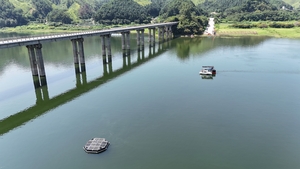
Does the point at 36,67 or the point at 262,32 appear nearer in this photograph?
the point at 36,67

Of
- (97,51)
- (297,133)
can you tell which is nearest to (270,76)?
(297,133)

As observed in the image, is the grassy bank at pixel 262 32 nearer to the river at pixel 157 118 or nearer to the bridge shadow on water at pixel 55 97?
the river at pixel 157 118

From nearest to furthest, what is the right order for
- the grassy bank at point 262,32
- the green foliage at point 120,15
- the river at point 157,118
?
the river at point 157,118 < the grassy bank at point 262,32 < the green foliage at point 120,15

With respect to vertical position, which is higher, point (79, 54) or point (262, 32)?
point (262, 32)

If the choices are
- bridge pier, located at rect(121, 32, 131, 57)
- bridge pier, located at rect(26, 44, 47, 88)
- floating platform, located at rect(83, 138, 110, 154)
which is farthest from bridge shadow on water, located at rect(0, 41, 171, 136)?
bridge pier, located at rect(121, 32, 131, 57)

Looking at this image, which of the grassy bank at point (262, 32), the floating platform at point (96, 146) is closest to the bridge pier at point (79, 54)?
the floating platform at point (96, 146)

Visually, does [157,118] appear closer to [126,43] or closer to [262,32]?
[126,43]

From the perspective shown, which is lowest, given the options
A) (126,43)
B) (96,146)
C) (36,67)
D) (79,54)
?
(96,146)

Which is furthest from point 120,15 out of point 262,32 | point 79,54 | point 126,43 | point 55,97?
point 55,97

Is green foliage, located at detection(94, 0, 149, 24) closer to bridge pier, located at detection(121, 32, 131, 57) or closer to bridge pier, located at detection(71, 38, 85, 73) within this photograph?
bridge pier, located at detection(121, 32, 131, 57)
